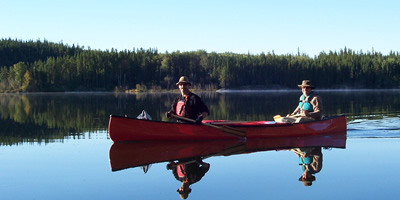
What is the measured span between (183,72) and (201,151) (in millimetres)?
112470

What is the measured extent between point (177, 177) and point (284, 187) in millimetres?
2259

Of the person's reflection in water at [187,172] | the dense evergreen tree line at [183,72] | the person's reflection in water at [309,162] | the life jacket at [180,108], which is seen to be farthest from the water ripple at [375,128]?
the dense evergreen tree line at [183,72]

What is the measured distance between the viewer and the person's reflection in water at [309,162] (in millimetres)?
9578

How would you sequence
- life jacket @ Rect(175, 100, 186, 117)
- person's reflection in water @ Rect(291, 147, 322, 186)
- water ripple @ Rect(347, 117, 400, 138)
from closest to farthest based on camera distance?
person's reflection in water @ Rect(291, 147, 322, 186) < life jacket @ Rect(175, 100, 186, 117) < water ripple @ Rect(347, 117, 400, 138)

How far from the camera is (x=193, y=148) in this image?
44.3 ft

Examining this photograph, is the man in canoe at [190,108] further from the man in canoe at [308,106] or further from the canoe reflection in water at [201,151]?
the man in canoe at [308,106]

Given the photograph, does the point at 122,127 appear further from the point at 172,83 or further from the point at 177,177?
the point at 172,83

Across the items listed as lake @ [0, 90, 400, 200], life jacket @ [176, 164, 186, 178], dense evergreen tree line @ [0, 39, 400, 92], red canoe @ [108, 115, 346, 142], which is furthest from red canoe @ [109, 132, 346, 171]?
dense evergreen tree line @ [0, 39, 400, 92]

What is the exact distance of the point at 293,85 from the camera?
12344cm

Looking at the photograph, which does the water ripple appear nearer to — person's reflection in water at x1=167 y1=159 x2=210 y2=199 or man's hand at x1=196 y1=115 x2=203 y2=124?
man's hand at x1=196 y1=115 x2=203 y2=124

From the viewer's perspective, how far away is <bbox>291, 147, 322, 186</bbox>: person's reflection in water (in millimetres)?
9578

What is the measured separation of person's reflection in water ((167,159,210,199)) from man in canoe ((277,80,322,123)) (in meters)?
5.83

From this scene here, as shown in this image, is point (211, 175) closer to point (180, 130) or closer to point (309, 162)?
point (309, 162)

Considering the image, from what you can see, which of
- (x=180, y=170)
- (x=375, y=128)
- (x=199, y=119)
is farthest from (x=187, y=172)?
(x=375, y=128)
